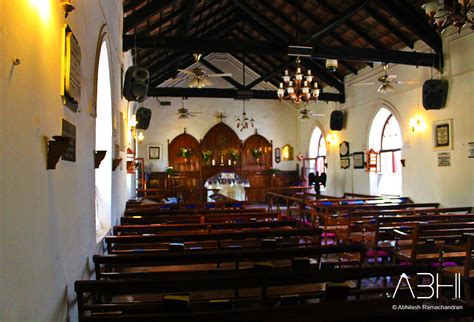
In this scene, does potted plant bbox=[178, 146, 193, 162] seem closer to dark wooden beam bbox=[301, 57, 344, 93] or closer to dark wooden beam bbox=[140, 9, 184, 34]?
dark wooden beam bbox=[301, 57, 344, 93]

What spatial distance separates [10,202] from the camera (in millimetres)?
1579

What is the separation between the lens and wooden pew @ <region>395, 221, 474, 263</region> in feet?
14.2

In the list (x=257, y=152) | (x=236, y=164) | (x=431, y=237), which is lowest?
→ (x=431, y=237)

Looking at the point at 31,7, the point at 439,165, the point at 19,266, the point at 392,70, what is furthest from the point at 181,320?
the point at 392,70

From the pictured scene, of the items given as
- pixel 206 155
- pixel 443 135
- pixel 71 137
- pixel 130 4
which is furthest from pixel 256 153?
pixel 71 137

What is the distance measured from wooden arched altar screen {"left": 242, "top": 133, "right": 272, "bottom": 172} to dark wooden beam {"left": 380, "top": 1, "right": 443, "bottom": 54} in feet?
27.0

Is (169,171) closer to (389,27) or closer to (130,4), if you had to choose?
(130,4)

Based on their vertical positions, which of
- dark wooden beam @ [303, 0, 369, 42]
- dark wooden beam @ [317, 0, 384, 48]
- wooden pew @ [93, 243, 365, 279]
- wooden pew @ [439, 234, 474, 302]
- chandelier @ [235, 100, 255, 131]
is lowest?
wooden pew @ [439, 234, 474, 302]

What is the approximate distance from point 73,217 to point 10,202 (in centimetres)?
114

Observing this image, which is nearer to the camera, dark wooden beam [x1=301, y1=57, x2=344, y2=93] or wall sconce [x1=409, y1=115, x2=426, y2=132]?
wall sconce [x1=409, y1=115, x2=426, y2=132]

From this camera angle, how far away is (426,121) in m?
8.59

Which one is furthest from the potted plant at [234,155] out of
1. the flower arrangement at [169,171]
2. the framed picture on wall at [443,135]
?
the framed picture on wall at [443,135]

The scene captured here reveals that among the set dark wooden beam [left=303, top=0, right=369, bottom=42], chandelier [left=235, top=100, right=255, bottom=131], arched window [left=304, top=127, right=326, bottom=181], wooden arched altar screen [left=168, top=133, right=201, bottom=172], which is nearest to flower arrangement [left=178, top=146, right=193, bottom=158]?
wooden arched altar screen [left=168, top=133, right=201, bottom=172]

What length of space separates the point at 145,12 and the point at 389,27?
5.48 m
